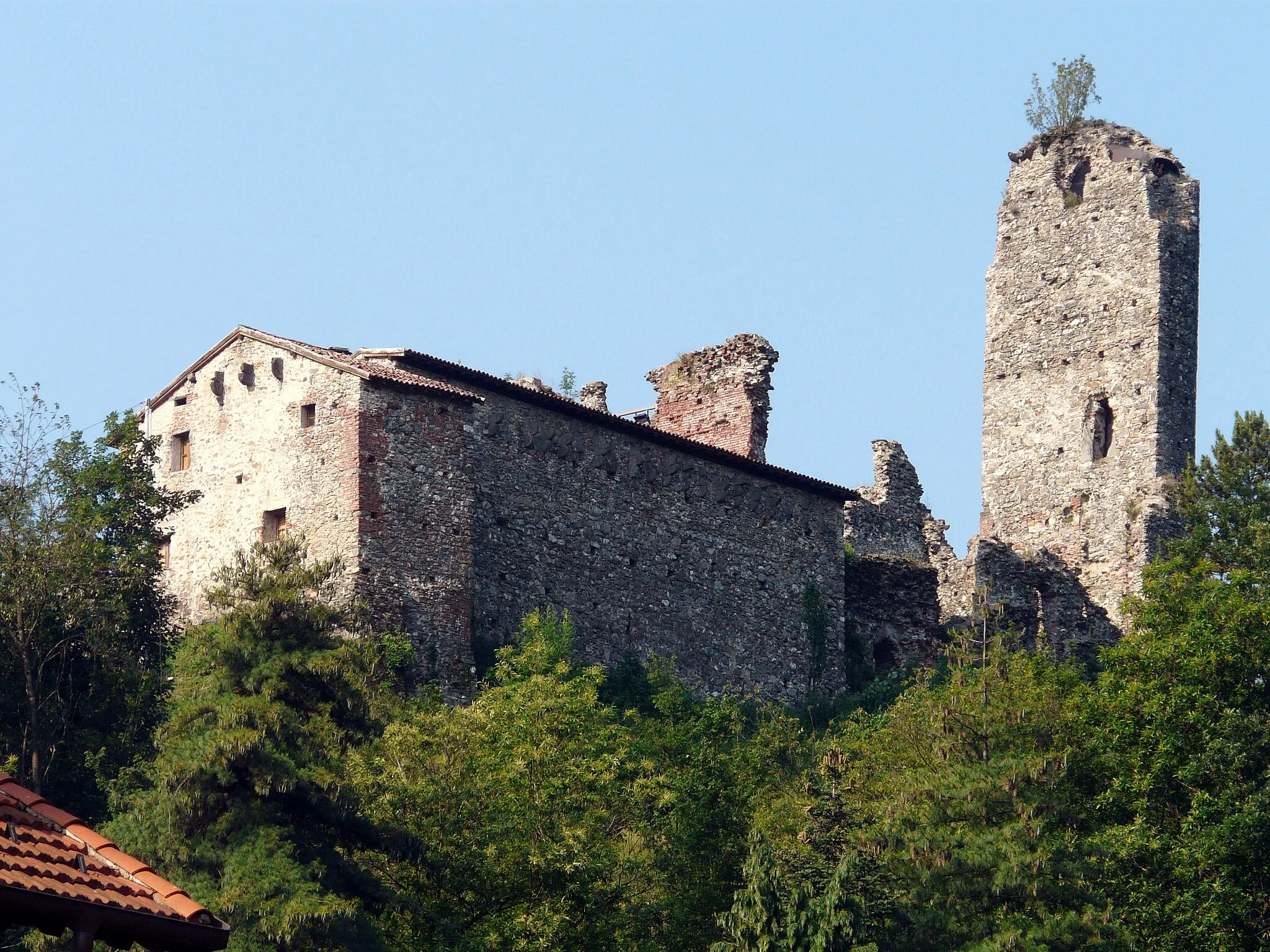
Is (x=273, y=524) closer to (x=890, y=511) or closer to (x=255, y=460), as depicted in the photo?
(x=255, y=460)

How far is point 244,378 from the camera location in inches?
1379

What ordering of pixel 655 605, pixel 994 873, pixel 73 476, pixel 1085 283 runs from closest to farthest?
pixel 994 873, pixel 73 476, pixel 655 605, pixel 1085 283

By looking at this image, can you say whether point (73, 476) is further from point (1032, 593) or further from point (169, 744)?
point (1032, 593)

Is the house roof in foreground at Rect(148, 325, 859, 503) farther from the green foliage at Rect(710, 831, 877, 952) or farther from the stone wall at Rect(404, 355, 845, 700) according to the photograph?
the green foliage at Rect(710, 831, 877, 952)

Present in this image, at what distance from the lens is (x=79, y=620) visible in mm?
31422

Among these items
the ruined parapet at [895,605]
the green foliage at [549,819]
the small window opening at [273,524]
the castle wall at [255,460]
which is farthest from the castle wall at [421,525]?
the ruined parapet at [895,605]

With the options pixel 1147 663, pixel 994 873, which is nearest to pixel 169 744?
pixel 994 873

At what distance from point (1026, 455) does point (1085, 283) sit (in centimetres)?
412

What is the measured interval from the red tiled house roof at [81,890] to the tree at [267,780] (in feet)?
38.2

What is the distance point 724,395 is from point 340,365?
1191 centimetres

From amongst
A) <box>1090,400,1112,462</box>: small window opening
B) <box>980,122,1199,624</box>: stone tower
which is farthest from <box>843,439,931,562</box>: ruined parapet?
<box>1090,400,1112,462</box>: small window opening

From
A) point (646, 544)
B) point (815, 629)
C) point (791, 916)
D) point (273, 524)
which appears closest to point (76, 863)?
point (791, 916)

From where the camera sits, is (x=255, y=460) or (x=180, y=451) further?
(x=180, y=451)

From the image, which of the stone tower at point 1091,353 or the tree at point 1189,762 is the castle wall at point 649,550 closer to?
the tree at point 1189,762
